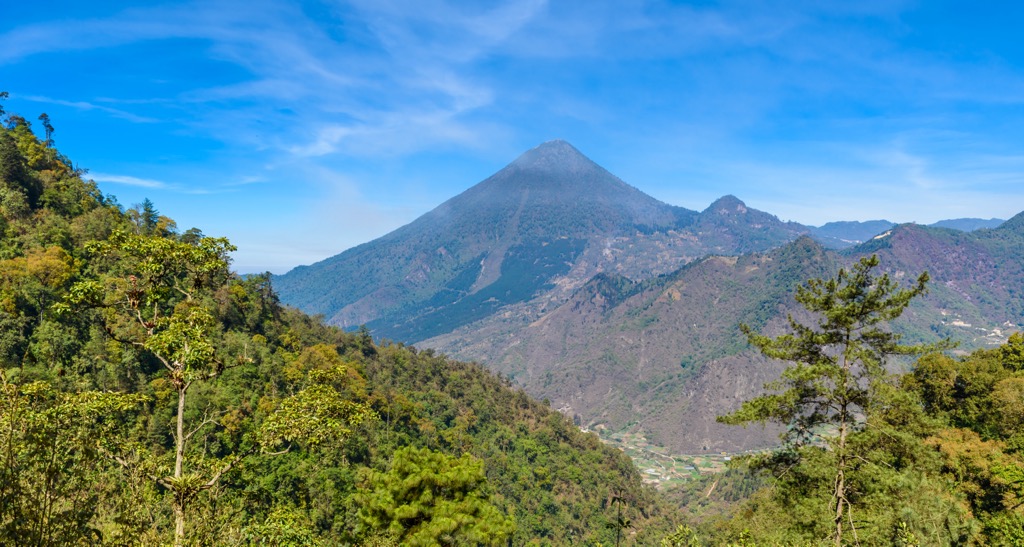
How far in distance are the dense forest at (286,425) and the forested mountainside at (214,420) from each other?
92 millimetres

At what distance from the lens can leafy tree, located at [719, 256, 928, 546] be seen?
1563cm

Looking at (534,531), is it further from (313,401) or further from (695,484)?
(695,484)

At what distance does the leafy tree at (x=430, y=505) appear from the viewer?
16.4 metres

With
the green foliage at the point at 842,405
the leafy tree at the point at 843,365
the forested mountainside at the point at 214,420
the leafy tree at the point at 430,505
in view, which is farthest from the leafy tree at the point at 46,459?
the leafy tree at the point at 843,365

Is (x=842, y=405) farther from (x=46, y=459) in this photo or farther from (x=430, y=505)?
(x=46, y=459)

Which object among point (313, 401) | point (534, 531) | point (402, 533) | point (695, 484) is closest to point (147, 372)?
point (402, 533)

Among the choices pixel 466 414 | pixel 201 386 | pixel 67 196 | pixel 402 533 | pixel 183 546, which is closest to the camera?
pixel 183 546

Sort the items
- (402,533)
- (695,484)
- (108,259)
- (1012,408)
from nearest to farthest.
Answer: (402,533)
(1012,408)
(108,259)
(695,484)

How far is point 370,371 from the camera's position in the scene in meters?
83.5

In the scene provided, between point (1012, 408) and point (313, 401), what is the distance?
3569 cm

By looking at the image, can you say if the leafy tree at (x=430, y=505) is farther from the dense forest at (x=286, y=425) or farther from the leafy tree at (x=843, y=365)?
the leafy tree at (x=843, y=365)

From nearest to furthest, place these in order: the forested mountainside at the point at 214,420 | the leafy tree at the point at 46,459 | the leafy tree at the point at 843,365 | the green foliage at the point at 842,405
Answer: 1. the leafy tree at the point at 46,459
2. the forested mountainside at the point at 214,420
3. the green foliage at the point at 842,405
4. the leafy tree at the point at 843,365

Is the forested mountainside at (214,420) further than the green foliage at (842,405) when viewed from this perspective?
No

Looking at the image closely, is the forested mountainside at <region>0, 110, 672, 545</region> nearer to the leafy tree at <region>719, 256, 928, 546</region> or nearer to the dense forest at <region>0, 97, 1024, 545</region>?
the dense forest at <region>0, 97, 1024, 545</region>
